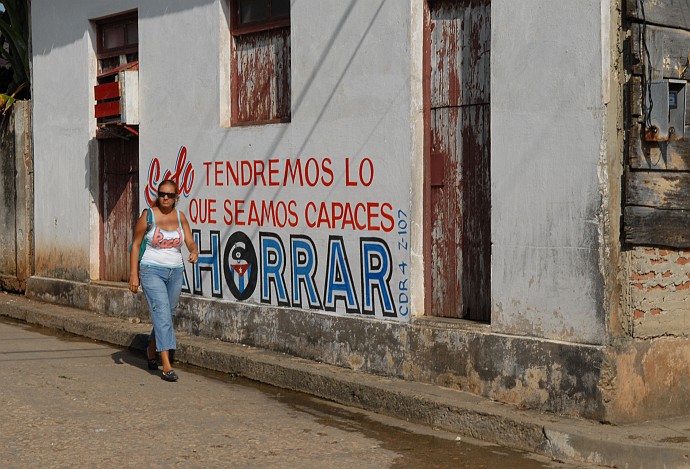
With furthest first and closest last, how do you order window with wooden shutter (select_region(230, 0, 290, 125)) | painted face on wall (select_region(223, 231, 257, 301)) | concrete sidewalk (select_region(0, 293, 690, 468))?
painted face on wall (select_region(223, 231, 257, 301)) < window with wooden shutter (select_region(230, 0, 290, 125)) < concrete sidewalk (select_region(0, 293, 690, 468))

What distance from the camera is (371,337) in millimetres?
8820

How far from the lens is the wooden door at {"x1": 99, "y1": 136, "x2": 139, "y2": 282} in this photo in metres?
12.4

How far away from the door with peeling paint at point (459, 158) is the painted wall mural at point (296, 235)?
0.31 metres

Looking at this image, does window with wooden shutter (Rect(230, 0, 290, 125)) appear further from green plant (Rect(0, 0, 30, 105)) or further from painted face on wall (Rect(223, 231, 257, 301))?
green plant (Rect(0, 0, 30, 105))

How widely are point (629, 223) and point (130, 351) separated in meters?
5.70

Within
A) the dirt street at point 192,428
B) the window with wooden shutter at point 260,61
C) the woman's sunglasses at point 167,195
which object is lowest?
the dirt street at point 192,428

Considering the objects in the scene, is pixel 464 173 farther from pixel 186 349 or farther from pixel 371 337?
pixel 186 349

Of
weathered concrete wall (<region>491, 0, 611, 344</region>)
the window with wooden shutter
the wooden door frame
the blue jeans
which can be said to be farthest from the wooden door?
weathered concrete wall (<region>491, 0, 611, 344</region>)

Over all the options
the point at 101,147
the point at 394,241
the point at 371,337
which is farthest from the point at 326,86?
the point at 101,147

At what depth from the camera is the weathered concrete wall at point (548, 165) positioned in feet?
23.3

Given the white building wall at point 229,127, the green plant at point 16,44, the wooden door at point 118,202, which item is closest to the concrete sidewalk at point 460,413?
the white building wall at point 229,127

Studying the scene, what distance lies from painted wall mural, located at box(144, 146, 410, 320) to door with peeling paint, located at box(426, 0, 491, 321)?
31 cm

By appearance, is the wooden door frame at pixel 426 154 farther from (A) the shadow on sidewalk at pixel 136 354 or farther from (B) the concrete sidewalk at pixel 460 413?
(A) the shadow on sidewalk at pixel 136 354

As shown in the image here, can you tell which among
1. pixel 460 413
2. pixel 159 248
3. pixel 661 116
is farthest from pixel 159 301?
pixel 661 116
